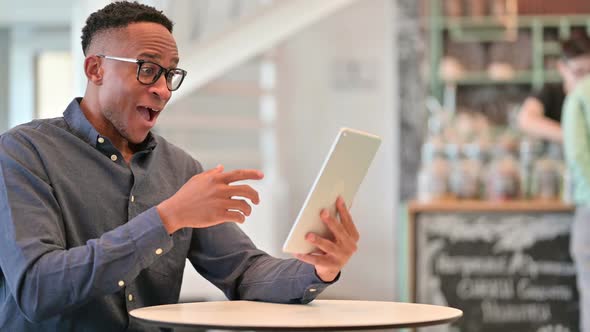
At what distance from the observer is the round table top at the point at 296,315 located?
5.20 ft

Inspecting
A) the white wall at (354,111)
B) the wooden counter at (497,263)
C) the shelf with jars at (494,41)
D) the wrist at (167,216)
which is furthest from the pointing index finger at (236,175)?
the shelf with jars at (494,41)

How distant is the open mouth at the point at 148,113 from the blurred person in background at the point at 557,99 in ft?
9.87

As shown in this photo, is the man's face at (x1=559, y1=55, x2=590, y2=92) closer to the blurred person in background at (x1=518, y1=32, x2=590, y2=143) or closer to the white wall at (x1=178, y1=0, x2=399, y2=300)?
the blurred person in background at (x1=518, y1=32, x2=590, y2=143)

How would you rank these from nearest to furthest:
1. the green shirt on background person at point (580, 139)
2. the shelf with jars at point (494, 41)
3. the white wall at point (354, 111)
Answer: the green shirt on background person at point (580, 139) < the white wall at point (354, 111) < the shelf with jars at point (494, 41)

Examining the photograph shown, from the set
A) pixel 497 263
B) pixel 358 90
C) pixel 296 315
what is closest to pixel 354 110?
pixel 358 90

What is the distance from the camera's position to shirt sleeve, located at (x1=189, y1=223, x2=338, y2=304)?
204 centimetres

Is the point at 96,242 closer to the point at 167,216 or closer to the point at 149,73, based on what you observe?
the point at 167,216

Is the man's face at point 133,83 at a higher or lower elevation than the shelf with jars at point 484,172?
higher

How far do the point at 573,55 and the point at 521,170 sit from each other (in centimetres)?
71

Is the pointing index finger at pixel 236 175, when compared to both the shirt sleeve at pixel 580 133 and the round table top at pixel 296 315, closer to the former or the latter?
the round table top at pixel 296 315

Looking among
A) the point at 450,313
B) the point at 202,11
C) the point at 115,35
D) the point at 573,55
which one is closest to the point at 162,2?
the point at 202,11

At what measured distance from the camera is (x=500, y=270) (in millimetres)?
4637

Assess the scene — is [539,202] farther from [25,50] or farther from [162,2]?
[25,50]

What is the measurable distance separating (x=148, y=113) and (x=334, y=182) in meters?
0.40
